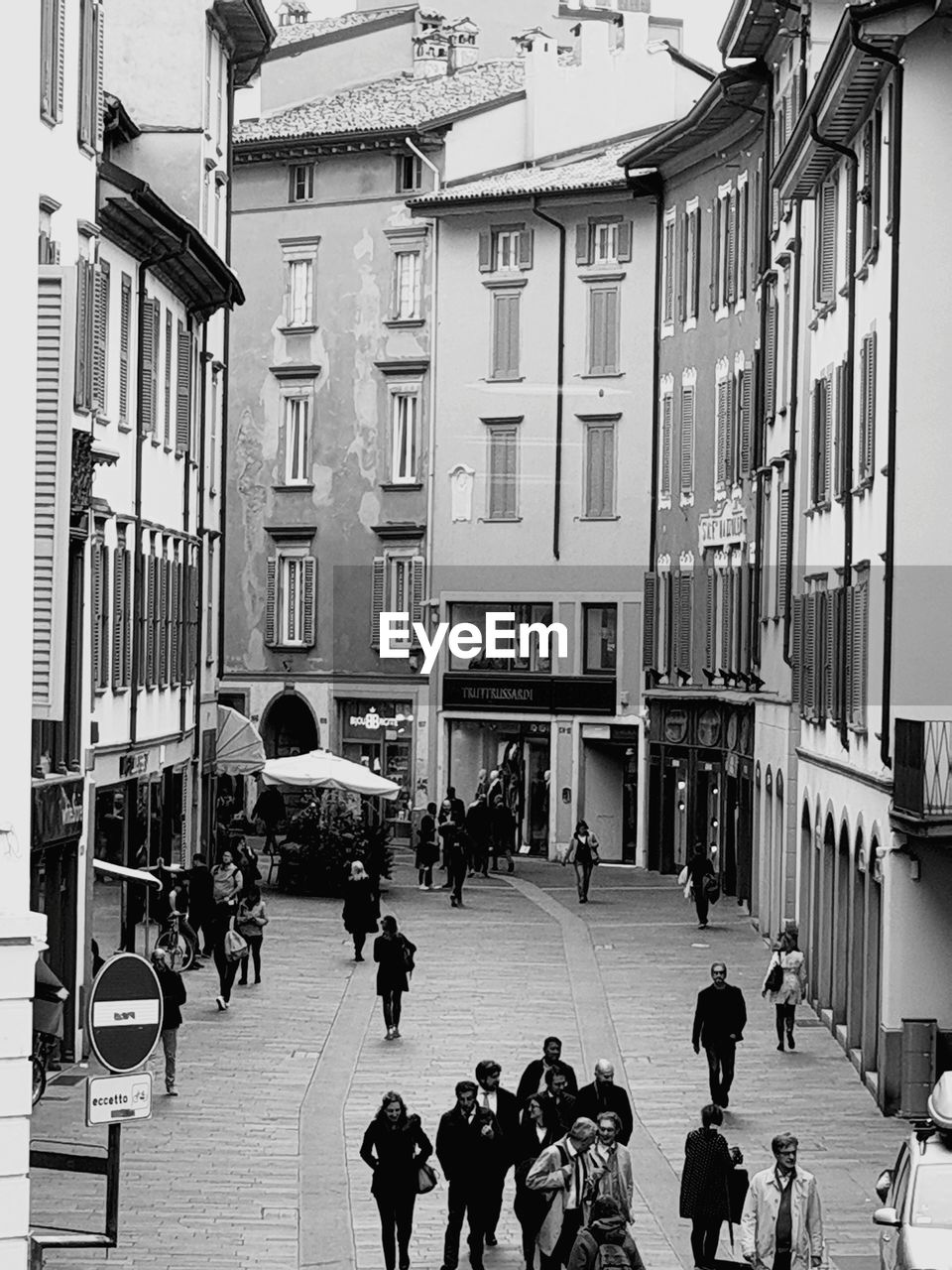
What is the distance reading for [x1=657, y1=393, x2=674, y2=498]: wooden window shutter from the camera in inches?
2173

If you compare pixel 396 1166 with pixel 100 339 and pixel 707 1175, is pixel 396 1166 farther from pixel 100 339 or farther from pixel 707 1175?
pixel 100 339

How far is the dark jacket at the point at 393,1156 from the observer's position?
18.5m

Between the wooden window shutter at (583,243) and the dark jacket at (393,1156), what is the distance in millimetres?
41273

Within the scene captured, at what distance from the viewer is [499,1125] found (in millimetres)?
19250

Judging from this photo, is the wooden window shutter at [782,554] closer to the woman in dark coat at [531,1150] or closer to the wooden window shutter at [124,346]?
the wooden window shutter at [124,346]

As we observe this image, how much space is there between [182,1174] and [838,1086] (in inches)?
355

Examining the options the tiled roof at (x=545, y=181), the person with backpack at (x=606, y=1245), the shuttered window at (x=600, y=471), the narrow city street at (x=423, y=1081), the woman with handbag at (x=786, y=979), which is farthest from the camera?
the shuttered window at (x=600, y=471)

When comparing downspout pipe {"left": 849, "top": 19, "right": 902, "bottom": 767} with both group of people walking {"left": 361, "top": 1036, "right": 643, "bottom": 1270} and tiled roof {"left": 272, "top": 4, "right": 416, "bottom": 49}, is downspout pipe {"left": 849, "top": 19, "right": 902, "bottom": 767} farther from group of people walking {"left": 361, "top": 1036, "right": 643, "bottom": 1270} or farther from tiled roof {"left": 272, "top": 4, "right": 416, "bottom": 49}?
tiled roof {"left": 272, "top": 4, "right": 416, "bottom": 49}

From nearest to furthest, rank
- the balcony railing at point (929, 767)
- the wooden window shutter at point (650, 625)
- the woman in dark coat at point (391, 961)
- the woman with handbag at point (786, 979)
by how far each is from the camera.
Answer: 1. the balcony railing at point (929, 767)
2. the woman in dark coat at point (391, 961)
3. the woman with handbag at point (786, 979)
4. the wooden window shutter at point (650, 625)

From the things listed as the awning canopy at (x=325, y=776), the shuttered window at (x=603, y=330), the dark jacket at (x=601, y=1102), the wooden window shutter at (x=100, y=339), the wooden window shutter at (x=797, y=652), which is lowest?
the dark jacket at (x=601, y=1102)

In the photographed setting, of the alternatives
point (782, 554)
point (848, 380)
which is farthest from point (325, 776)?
point (848, 380)

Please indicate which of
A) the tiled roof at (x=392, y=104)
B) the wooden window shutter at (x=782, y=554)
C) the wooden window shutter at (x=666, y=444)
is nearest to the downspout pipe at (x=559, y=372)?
the wooden window shutter at (x=666, y=444)

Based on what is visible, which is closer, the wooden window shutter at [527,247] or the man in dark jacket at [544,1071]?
the man in dark jacket at [544,1071]

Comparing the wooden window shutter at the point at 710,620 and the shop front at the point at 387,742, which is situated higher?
the wooden window shutter at the point at 710,620
